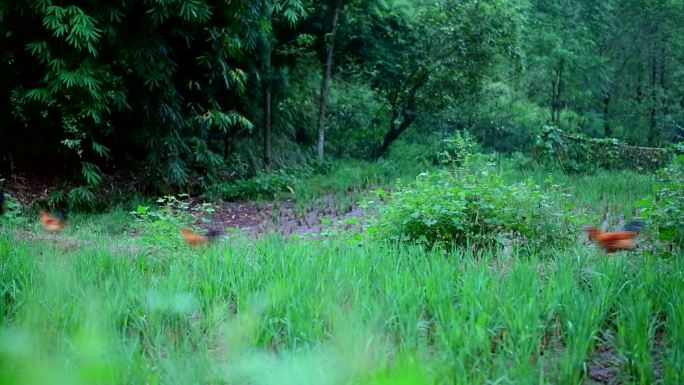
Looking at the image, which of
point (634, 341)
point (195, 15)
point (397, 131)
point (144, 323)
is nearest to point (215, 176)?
point (195, 15)

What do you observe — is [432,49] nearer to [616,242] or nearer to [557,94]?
[557,94]

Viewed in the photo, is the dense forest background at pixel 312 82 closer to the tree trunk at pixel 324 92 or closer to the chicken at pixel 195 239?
the tree trunk at pixel 324 92

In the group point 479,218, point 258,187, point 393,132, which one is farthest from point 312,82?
point 479,218

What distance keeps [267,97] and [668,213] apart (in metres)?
8.85

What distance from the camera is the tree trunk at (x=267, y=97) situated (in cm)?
1157

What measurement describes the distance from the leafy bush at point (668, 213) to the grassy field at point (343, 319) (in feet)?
1.53

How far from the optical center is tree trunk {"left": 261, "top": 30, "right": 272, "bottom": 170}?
11.6m

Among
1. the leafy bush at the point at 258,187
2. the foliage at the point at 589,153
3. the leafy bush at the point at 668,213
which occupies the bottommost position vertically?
the leafy bush at the point at 258,187

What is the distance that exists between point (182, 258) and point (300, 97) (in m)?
9.70

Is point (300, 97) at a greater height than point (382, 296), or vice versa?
point (300, 97)

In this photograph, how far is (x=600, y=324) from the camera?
252 centimetres

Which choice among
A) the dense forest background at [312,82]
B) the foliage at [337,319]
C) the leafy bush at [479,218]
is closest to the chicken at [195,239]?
the foliage at [337,319]

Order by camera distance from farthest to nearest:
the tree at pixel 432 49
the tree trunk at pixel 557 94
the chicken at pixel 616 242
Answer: the tree trunk at pixel 557 94, the tree at pixel 432 49, the chicken at pixel 616 242

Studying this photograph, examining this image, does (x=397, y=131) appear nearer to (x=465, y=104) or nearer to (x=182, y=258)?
(x=465, y=104)
